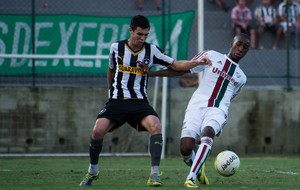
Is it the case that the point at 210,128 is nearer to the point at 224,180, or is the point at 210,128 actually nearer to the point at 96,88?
the point at 224,180

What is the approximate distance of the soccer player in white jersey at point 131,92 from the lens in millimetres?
10336

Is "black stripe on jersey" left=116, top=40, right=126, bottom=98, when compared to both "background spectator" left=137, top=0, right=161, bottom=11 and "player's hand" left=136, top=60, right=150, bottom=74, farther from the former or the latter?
"background spectator" left=137, top=0, right=161, bottom=11

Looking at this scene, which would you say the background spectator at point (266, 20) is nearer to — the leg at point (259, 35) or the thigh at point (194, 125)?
the leg at point (259, 35)

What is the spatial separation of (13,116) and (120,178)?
575 cm

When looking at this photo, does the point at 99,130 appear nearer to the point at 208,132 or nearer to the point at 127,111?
the point at 127,111

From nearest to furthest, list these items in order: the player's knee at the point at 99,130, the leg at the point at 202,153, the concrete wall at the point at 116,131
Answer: the leg at the point at 202,153 → the player's knee at the point at 99,130 → the concrete wall at the point at 116,131

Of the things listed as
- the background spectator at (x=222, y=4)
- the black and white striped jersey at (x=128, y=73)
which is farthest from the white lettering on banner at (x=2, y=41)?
the black and white striped jersey at (x=128, y=73)

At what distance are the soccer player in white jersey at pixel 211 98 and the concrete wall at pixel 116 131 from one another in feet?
20.8

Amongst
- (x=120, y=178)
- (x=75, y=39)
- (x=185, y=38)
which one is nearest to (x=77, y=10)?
(x=75, y=39)

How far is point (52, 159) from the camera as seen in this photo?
16344 mm

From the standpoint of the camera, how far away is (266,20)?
19266 millimetres

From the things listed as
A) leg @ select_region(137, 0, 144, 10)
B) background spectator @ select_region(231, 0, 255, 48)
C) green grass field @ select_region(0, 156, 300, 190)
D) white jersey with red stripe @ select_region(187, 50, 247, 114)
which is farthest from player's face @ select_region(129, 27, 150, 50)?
background spectator @ select_region(231, 0, 255, 48)

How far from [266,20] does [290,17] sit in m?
0.83

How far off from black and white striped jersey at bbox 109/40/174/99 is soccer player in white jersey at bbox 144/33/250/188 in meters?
0.18
